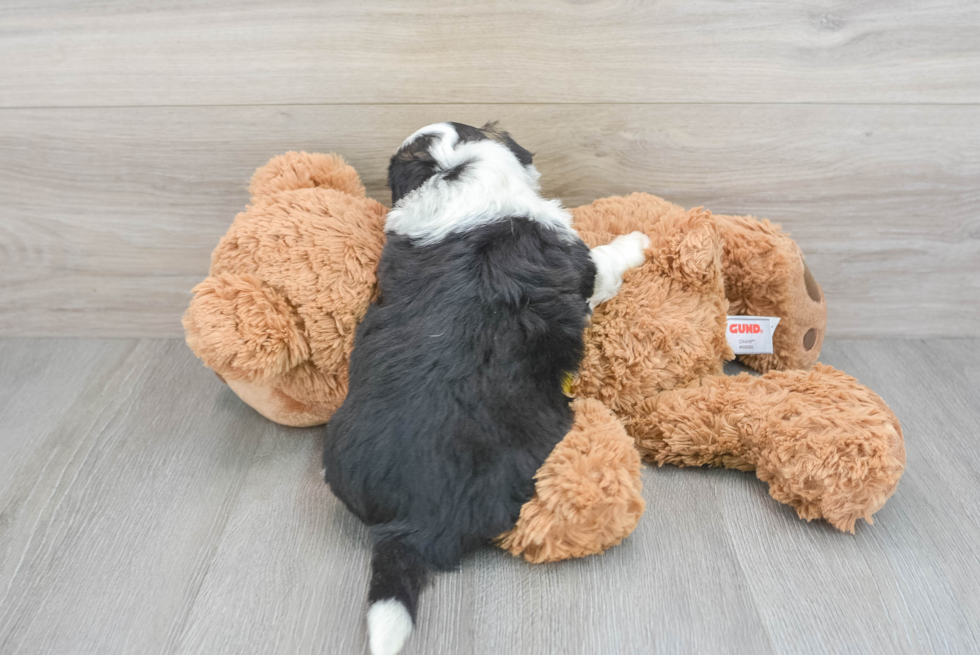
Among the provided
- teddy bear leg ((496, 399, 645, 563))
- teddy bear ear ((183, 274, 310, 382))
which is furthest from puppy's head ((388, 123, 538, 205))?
teddy bear leg ((496, 399, 645, 563))

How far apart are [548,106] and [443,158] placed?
346 mm

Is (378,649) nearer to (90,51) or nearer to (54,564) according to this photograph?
(54,564)

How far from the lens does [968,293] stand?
1.38 meters

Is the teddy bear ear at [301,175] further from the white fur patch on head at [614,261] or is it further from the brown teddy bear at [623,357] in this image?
the white fur patch on head at [614,261]

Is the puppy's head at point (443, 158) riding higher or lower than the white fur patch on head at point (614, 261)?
higher

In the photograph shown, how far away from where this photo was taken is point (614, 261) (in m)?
1.03

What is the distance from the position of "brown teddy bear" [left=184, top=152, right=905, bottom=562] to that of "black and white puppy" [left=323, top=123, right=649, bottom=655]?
66mm

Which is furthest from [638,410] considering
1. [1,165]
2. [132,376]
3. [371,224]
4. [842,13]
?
[1,165]

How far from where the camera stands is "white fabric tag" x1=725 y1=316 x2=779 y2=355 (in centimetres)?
117

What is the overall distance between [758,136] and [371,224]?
72 cm

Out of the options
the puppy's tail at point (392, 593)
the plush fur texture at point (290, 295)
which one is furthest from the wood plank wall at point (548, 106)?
the puppy's tail at point (392, 593)

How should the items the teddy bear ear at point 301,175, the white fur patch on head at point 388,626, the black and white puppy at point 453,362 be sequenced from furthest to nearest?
the teddy bear ear at point 301,175 → the black and white puppy at point 453,362 → the white fur patch on head at point 388,626

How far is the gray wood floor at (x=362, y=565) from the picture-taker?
0.81 metres

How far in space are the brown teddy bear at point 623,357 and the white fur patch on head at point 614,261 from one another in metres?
0.02
